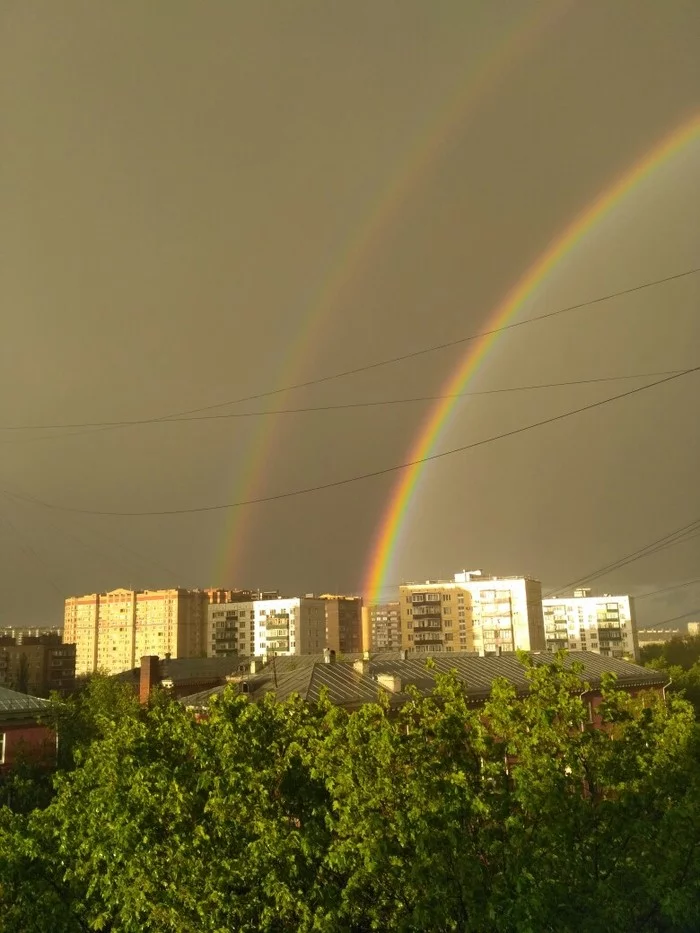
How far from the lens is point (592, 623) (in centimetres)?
12056

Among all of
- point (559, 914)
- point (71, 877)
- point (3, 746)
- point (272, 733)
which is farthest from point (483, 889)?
point (3, 746)

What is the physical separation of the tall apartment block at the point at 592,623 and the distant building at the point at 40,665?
218ft

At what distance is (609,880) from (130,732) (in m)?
5.60

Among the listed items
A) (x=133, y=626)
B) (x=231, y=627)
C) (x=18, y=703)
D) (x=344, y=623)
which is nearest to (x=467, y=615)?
(x=344, y=623)

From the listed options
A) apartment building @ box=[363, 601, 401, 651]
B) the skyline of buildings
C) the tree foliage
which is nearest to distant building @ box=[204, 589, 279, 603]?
the skyline of buildings

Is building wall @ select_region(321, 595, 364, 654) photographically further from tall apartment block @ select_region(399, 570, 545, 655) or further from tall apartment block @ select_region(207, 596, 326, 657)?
tall apartment block @ select_region(399, 570, 545, 655)

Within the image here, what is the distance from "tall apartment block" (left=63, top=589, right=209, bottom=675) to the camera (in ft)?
384

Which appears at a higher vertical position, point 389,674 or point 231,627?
point 231,627

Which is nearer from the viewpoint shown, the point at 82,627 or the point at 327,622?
the point at 327,622

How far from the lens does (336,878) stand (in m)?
7.93

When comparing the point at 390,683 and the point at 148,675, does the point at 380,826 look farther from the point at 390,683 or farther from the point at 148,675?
the point at 148,675

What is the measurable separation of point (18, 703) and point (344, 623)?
8527 cm

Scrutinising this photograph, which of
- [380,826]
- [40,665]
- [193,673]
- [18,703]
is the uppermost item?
[380,826]

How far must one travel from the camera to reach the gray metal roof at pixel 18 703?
28.6 metres
